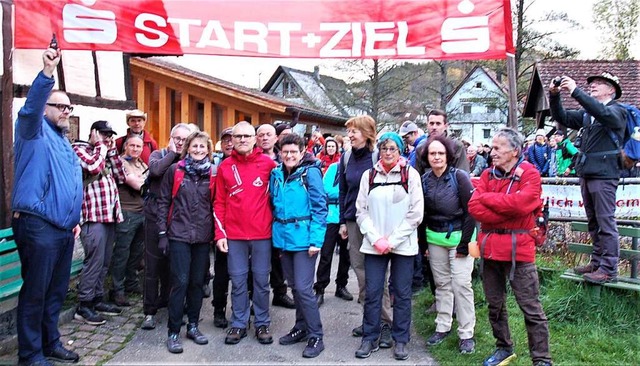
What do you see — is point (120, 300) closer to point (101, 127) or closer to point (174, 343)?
point (174, 343)

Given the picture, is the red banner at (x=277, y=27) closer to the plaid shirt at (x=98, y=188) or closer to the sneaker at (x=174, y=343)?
the plaid shirt at (x=98, y=188)

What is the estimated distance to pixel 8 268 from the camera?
460 centimetres

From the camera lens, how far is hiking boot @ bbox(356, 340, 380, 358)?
4539mm

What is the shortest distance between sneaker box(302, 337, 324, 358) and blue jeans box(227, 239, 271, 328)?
0.50m

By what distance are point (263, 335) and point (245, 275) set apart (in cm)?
58

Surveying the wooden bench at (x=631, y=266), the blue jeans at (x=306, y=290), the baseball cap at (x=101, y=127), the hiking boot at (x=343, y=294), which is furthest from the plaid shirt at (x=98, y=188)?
the wooden bench at (x=631, y=266)

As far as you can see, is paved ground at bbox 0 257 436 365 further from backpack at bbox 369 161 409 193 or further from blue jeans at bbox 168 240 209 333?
backpack at bbox 369 161 409 193

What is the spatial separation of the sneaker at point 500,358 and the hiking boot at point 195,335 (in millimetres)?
2481

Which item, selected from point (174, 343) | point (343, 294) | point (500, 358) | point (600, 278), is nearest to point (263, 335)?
point (174, 343)

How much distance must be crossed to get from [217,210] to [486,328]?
111 inches

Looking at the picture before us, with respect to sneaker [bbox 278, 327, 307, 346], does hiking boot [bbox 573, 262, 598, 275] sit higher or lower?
higher

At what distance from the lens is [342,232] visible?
513 centimetres

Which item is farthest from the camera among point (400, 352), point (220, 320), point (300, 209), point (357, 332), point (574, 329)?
point (220, 320)

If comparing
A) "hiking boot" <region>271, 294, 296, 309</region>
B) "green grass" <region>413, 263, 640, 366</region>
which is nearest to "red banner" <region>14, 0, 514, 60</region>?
"green grass" <region>413, 263, 640, 366</region>
